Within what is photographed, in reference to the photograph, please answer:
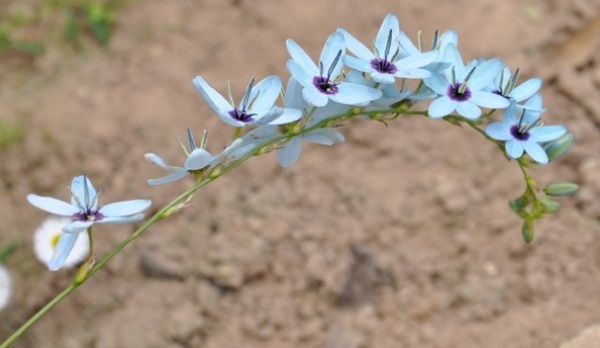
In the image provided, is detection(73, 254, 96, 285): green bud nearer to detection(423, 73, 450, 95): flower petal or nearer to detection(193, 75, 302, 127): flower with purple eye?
detection(193, 75, 302, 127): flower with purple eye

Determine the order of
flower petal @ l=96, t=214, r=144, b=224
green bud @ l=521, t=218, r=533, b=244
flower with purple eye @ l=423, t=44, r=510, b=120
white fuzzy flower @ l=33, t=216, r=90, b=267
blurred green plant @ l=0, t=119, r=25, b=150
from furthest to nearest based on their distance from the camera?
blurred green plant @ l=0, t=119, r=25, b=150 → white fuzzy flower @ l=33, t=216, r=90, b=267 → green bud @ l=521, t=218, r=533, b=244 → flower with purple eye @ l=423, t=44, r=510, b=120 → flower petal @ l=96, t=214, r=144, b=224

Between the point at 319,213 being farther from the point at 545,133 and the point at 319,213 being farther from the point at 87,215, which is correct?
the point at 87,215

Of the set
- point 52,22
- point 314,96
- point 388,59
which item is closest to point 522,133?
point 388,59

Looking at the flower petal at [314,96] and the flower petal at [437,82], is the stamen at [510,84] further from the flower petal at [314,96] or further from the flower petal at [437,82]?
the flower petal at [314,96]

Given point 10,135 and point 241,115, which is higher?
point 10,135

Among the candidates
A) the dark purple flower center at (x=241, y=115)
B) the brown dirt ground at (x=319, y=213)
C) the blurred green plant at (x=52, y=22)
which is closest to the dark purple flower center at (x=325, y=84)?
the dark purple flower center at (x=241, y=115)

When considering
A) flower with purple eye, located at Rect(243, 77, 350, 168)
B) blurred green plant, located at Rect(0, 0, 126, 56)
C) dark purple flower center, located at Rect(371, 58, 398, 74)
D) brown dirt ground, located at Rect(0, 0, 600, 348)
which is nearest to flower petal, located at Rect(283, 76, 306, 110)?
flower with purple eye, located at Rect(243, 77, 350, 168)
